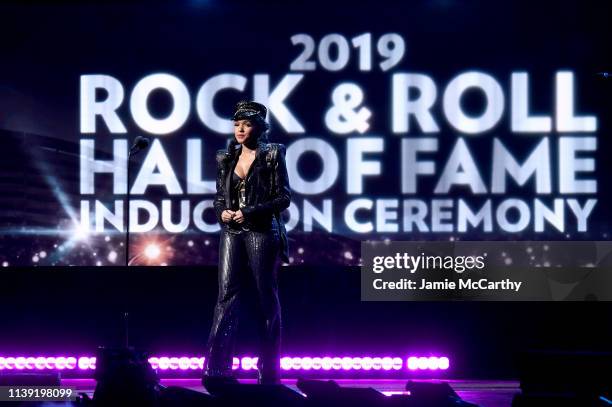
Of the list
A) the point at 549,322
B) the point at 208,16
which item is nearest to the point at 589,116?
the point at 549,322

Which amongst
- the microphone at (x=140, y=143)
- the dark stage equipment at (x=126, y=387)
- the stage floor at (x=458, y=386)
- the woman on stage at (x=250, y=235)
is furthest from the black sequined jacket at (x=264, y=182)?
the dark stage equipment at (x=126, y=387)

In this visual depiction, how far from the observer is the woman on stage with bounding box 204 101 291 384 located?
566 centimetres

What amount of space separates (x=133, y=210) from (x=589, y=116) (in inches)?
148

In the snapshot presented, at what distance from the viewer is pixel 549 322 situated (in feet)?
24.4

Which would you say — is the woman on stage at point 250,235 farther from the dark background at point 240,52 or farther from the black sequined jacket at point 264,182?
the dark background at point 240,52

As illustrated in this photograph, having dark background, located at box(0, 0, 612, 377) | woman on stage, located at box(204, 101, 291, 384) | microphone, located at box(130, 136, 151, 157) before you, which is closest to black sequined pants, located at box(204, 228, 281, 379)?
woman on stage, located at box(204, 101, 291, 384)

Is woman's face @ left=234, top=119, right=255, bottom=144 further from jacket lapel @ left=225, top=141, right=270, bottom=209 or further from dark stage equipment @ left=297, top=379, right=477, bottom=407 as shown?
dark stage equipment @ left=297, top=379, right=477, bottom=407

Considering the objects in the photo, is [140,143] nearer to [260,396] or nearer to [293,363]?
[293,363]

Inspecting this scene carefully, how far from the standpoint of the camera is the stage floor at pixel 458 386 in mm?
5922

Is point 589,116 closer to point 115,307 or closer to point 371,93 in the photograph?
point 371,93

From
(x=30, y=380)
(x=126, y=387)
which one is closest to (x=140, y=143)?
(x=30, y=380)

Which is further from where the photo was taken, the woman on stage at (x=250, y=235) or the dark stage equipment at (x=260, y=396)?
the woman on stage at (x=250, y=235)

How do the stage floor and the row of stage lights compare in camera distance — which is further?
the row of stage lights

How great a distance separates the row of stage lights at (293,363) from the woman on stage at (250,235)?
1.68m
